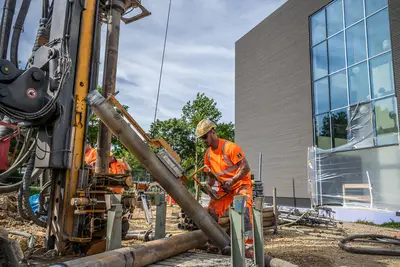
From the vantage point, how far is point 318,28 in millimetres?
16797

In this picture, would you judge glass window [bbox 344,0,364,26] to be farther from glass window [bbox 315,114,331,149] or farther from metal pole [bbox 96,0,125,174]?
metal pole [bbox 96,0,125,174]

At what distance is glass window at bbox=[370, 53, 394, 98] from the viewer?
12.6m

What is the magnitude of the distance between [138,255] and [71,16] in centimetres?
356

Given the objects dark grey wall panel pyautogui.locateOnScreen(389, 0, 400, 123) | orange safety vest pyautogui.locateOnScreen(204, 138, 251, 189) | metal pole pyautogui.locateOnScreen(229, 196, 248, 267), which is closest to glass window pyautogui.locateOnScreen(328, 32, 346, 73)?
dark grey wall panel pyautogui.locateOnScreen(389, 0, 400, 123)

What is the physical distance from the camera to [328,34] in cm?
1600

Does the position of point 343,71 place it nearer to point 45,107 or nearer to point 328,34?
point 328,34

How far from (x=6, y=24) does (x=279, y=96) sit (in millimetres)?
16361

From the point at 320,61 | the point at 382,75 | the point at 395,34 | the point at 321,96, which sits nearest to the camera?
the point at 395,34

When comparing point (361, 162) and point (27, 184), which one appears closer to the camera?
point (27, 184)

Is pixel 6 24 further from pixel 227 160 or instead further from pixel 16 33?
pixel 227 160

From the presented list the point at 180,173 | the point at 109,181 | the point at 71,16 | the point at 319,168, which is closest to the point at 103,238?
the point at 109,181

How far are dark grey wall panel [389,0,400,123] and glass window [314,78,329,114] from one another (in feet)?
12.1

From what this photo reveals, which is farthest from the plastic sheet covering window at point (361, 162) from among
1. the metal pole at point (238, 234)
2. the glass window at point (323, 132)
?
the metal pole at point (238, 234)

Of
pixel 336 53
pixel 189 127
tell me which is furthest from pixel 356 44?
pixel 189 127
